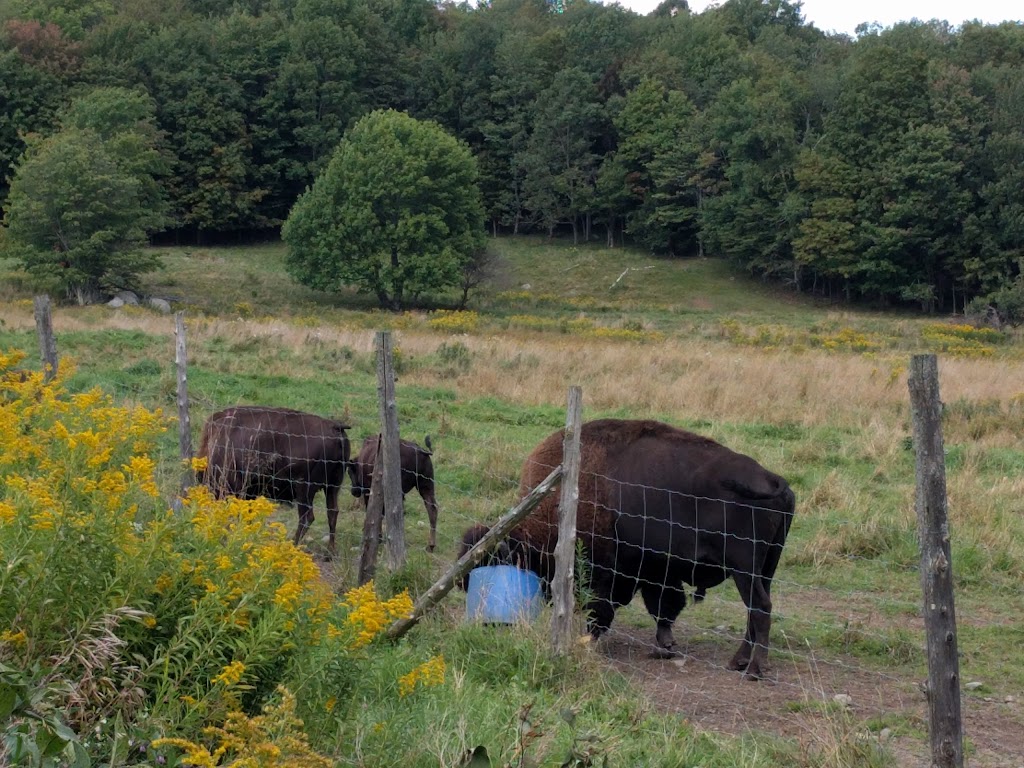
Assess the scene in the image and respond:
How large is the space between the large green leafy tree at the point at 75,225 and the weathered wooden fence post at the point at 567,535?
39196mm

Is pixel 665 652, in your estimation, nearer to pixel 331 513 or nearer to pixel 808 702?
pixel 808 702

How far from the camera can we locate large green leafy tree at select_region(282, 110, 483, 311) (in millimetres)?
52750

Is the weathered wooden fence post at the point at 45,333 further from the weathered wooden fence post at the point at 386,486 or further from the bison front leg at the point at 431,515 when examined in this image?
the weathered wooden fence post at the point at 386,486

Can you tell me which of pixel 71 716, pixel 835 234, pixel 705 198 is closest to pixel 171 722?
pixel 71 716

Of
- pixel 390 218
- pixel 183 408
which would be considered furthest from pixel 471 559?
pixel 390 218

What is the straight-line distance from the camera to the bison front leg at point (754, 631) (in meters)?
7.02

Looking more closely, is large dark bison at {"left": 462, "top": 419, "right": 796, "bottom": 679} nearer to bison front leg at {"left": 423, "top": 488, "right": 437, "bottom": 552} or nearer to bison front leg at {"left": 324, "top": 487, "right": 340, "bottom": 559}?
bison front leg at {"left": 423, "top": 488, "right": 437, "bottom": 552}

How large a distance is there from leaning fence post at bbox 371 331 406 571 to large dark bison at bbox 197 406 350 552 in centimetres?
259

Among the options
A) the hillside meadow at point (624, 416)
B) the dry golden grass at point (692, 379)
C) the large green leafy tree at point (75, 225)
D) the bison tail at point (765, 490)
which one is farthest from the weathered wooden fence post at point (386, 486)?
the large green leafy tree at point (75, 225)

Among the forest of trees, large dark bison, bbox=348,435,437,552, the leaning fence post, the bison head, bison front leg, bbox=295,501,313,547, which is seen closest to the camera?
the bison head

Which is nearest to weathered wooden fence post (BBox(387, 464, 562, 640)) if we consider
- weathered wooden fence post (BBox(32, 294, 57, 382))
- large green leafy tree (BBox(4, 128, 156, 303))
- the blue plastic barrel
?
the blue plastic barrel

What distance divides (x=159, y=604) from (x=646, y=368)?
16.6 metres

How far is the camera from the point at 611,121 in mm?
76625

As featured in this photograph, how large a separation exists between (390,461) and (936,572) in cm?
405
